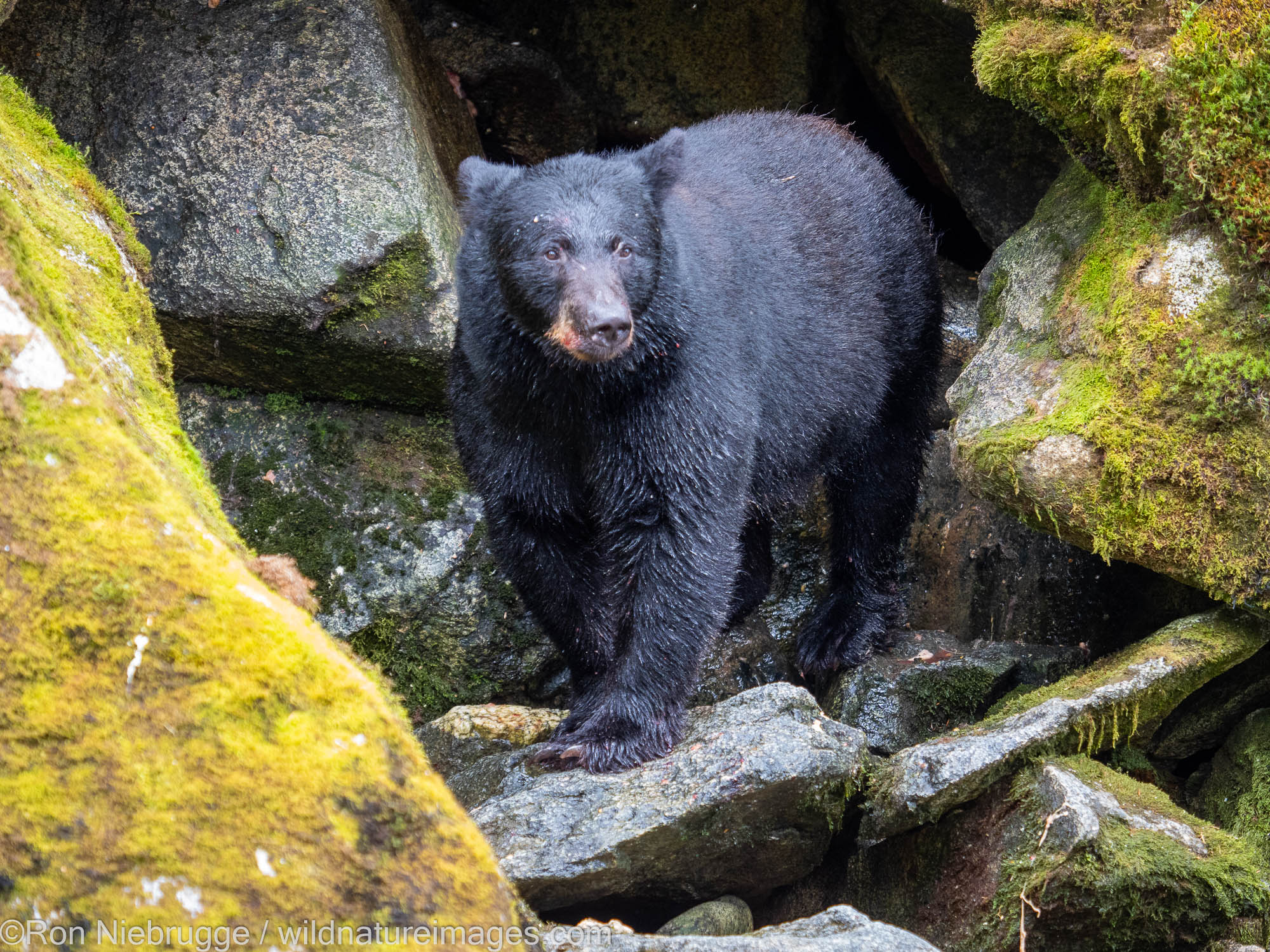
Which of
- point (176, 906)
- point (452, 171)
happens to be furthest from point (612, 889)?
point (452, 171)

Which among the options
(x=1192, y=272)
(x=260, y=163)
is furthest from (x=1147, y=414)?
(x=260, y=163)

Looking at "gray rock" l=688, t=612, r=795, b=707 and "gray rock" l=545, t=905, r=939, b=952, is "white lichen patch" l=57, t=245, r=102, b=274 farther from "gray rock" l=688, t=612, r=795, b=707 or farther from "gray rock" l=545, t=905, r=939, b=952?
"gray rock" l=688, t=612, r=795, b=707

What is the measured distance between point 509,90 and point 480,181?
11.7 feet

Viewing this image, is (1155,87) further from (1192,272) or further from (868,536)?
(868,536)

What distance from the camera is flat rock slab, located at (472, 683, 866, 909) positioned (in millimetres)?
4465

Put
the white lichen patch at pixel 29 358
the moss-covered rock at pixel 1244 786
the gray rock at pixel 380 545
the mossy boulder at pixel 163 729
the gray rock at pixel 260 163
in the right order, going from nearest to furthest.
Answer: the mossy boulder at pixel 163 729 < the white lichen patch at pixel 29 358 < the moss-covered rock at pixel 1244 786 < the gray rock at pixel 260 163 < the gray rock at pixel 380 545

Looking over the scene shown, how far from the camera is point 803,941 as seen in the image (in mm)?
3547

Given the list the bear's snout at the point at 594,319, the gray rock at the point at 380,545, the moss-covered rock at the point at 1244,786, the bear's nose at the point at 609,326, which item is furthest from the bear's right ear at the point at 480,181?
the moss-covered rock at the point at 1244,786

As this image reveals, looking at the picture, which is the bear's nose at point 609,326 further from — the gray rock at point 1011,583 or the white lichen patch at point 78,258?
the gray rock at point 1011,583

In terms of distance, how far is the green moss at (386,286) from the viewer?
686 centimetres

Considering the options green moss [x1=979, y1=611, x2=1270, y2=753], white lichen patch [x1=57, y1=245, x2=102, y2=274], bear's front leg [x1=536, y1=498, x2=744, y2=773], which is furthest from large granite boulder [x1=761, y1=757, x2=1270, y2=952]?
white lichen patch [x1=57, y1=245, x2=102, y2=274]

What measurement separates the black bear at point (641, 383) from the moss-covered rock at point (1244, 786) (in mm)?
2409

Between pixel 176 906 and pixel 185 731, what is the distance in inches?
15.5

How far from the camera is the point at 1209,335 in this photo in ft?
16.4
